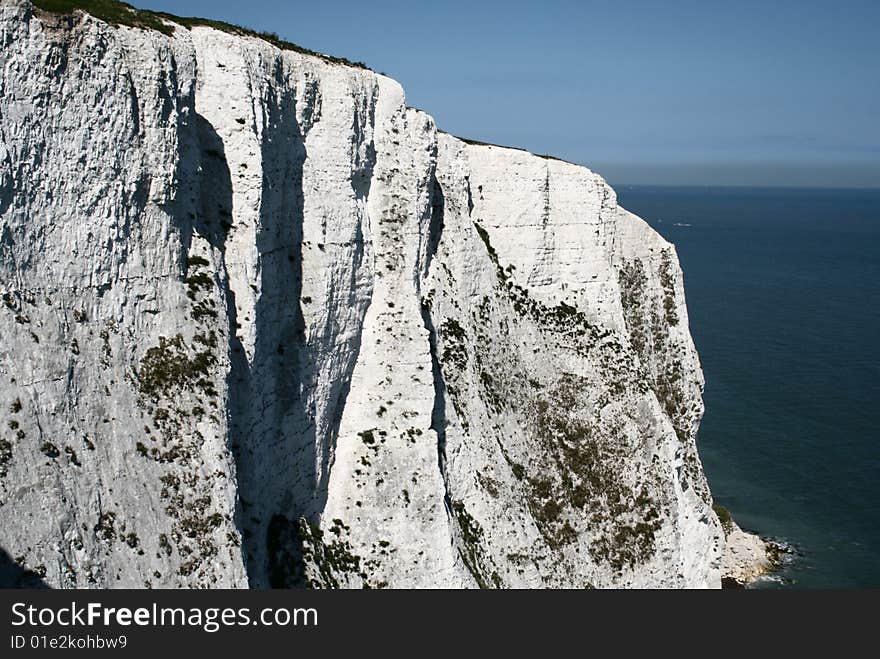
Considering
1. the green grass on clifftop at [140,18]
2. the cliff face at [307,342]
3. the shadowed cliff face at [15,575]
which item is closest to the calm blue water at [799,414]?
the cliff face at [307,342]

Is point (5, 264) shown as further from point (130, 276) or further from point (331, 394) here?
point (331, 394)

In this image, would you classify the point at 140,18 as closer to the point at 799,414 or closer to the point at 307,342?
the point at 307,342

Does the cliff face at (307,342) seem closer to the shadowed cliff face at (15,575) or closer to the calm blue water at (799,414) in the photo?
the shadowed cliff face at (15,575)

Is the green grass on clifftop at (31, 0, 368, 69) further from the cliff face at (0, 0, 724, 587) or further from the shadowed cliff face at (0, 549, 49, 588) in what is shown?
the shadowed cliff face at (0, 549, 49, 588)

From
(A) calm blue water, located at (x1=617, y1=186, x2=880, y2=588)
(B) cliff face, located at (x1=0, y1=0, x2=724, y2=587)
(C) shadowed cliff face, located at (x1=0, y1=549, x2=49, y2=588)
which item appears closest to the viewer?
(C) shadowed cliff face, located at (x1=0, y1=549, x2=49, y2=588)

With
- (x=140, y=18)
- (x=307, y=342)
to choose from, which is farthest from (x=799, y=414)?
(x=140, y=18)

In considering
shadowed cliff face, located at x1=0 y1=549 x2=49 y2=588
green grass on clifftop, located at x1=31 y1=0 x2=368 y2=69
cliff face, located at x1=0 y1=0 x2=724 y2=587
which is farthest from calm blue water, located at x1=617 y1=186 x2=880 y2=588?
shadowed cliff face, located at x1=0 y1=549 x2=49 y2=588

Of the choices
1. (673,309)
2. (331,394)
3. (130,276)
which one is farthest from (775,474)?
(130,276)
